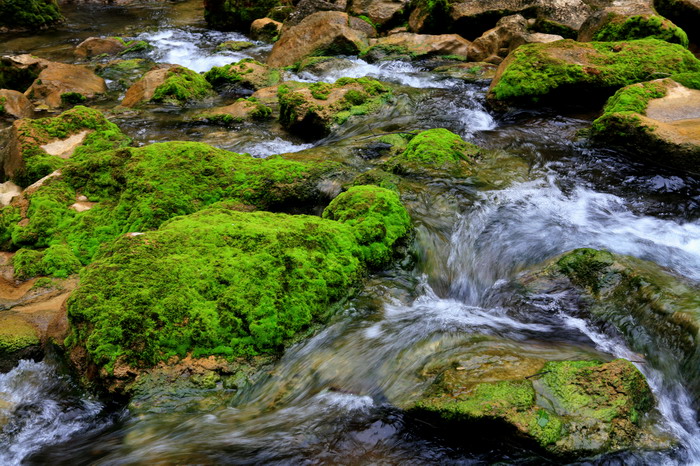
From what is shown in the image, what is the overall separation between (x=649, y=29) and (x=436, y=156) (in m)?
7.79

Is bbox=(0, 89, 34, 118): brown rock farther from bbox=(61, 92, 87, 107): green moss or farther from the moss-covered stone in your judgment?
the moss-covered stone

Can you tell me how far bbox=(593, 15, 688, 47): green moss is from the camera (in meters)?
10.6

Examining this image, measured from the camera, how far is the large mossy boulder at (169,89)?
10.6 m

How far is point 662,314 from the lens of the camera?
405 centimetres

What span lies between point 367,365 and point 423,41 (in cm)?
1292

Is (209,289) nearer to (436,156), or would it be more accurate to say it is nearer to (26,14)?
(436,156)

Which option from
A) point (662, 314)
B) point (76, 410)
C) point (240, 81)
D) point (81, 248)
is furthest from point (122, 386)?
point (240, 81)

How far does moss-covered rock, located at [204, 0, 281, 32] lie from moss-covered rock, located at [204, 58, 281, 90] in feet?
28.7

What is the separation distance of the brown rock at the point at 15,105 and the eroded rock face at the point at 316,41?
21.4ft

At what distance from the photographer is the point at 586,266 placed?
4691mm

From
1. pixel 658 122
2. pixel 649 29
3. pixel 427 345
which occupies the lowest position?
pixel 427 345

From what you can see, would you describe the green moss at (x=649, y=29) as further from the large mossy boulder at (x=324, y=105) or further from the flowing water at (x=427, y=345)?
the large mossy boulder at (x=324, y=105)

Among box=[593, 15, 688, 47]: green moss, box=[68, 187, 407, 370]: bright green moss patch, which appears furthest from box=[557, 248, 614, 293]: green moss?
box=[593, 15, 688, 47]: green moss

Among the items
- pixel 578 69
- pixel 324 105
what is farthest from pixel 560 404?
pixel 578 69
